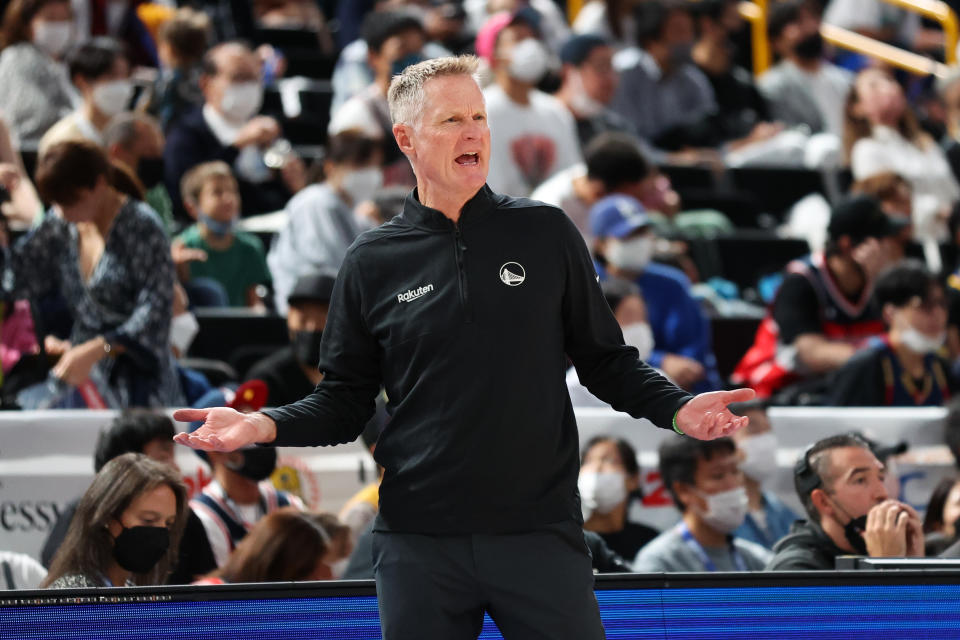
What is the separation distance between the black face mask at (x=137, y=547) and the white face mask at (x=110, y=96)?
489 cm

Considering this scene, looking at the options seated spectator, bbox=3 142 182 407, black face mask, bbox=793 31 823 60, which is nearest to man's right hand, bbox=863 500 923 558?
seated spectator, bbox=3 142 182 407

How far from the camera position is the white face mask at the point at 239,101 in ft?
30.9

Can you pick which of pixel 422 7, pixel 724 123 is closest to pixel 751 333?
pixel 724 123

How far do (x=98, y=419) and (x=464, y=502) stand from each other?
129 inches

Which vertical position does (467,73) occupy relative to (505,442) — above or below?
above

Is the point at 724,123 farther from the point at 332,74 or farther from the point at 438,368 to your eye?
the point at 438,368

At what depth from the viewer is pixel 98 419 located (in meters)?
6.00

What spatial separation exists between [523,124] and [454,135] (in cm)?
639

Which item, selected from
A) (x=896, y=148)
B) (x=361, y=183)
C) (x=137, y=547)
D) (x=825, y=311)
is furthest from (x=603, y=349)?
(x=896, y=148)

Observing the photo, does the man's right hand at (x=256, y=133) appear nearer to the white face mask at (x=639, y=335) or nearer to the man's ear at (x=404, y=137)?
the white face mask at (x=639, y=335)

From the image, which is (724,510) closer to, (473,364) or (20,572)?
(20,572)

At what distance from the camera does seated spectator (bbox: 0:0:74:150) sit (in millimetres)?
9414

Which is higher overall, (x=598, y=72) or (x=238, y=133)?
(x=598, y=72)

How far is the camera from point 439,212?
3152 mm
